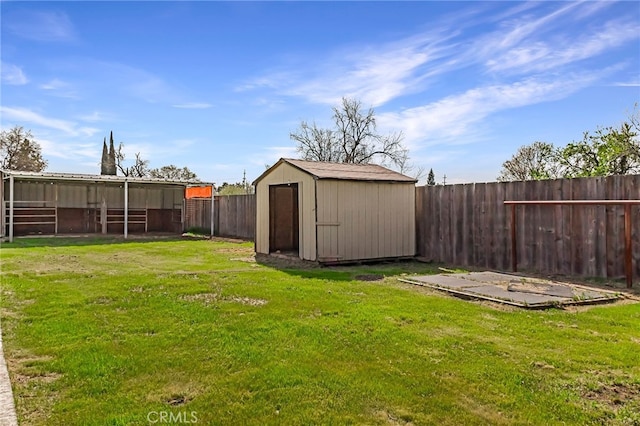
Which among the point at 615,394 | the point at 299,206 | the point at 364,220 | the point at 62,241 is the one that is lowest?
the point at 615,394

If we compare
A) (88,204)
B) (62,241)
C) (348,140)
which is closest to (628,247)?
(62,241)

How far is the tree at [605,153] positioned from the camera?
18.8m

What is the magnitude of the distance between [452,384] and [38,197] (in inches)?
789

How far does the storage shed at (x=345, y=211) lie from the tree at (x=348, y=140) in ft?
57.3

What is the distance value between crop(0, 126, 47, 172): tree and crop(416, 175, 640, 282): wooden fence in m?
30.8

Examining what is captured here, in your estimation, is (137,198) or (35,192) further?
(137,198)

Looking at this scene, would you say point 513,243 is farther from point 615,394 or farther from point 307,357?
point 307,357

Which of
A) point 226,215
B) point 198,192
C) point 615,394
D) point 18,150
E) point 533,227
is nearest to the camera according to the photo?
point 615,394

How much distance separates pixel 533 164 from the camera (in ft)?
82.1

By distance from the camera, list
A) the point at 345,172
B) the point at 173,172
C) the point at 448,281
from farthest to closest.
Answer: the point at 173,172 < the point at 345,172 < the point at 448,281

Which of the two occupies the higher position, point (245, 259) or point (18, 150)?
point (18, 150)

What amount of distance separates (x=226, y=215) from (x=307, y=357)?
16.1m

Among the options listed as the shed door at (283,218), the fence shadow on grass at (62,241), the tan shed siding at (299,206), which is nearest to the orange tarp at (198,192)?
the fence shadow on grass at (62,241)

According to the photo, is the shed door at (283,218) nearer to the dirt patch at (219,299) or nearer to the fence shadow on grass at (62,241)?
the dirt patch at (219,299)
